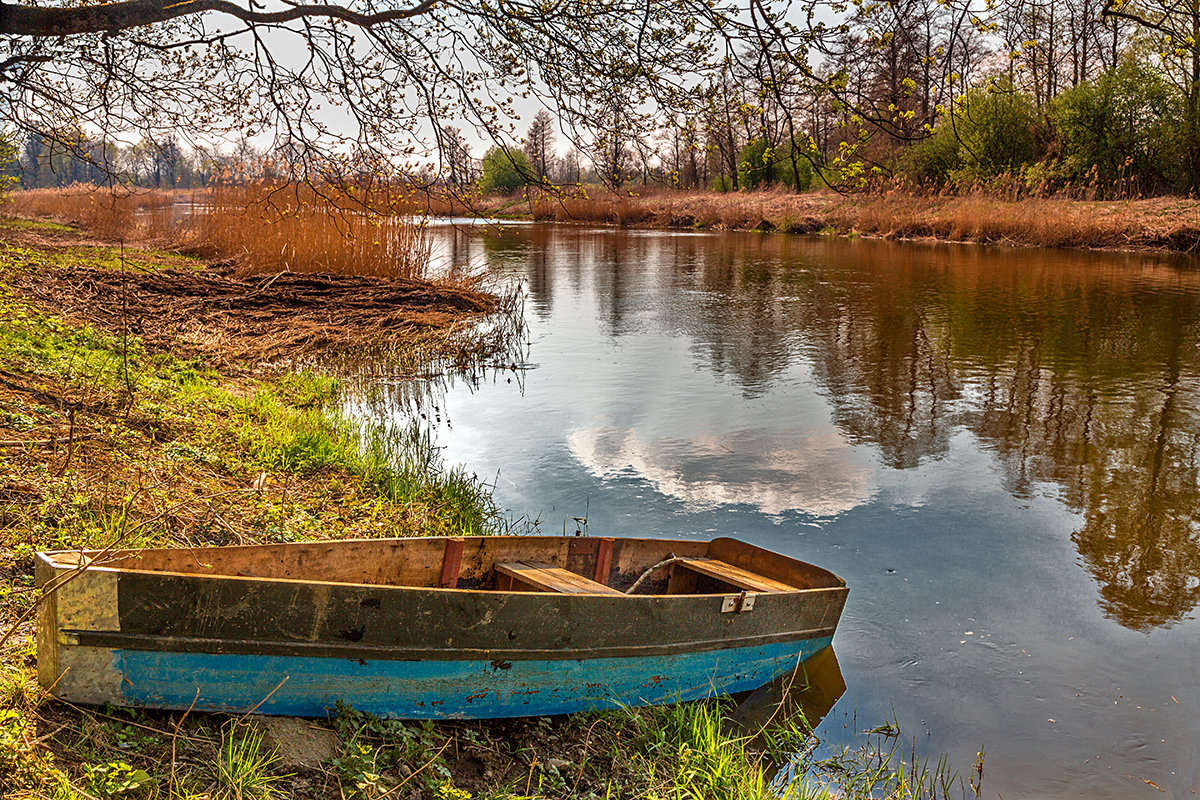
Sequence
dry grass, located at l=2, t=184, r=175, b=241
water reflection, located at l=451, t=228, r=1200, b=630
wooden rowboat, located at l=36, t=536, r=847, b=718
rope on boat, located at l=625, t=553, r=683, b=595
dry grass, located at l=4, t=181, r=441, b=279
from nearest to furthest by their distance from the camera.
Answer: wooden rowboat, located at l=36, t=536, r=847, b=718, rope on boat, located at l=625, t=553, r=683, b=595, water reflection, located at l=451, t=228, r=1200, b=630, dry grass, located at l=4, t=181, r=441, b=279, dry grass, located at l=2, t=184, r=175, b=241

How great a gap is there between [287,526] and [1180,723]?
454cm

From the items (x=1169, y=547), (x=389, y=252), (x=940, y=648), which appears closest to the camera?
(x=940, y=648)

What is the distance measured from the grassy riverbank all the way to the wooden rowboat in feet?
0.37

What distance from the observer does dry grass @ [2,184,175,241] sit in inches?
856

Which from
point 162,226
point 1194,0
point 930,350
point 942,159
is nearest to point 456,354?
point 930,350

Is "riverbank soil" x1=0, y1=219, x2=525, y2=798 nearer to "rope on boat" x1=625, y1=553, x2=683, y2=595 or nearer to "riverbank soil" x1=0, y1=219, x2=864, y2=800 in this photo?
"riverbank soil" x1=0, y1=219, x2=864, y2=800

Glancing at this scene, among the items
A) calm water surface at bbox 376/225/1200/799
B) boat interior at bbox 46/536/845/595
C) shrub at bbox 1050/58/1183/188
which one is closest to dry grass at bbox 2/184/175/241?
calm water surface at bbox 376/225/1200/799

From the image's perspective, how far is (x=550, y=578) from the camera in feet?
13.8

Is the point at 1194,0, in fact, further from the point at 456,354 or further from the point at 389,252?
the point at 389,252

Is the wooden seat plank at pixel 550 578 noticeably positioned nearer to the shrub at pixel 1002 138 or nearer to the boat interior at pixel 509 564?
the boat interior at pixel 509 564

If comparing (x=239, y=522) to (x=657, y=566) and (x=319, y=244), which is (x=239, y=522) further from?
(x=319, y=244)

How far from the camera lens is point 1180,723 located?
4117 mm

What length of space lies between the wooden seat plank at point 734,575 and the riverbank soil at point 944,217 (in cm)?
1068

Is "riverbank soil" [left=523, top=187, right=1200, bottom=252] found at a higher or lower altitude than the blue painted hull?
higher
